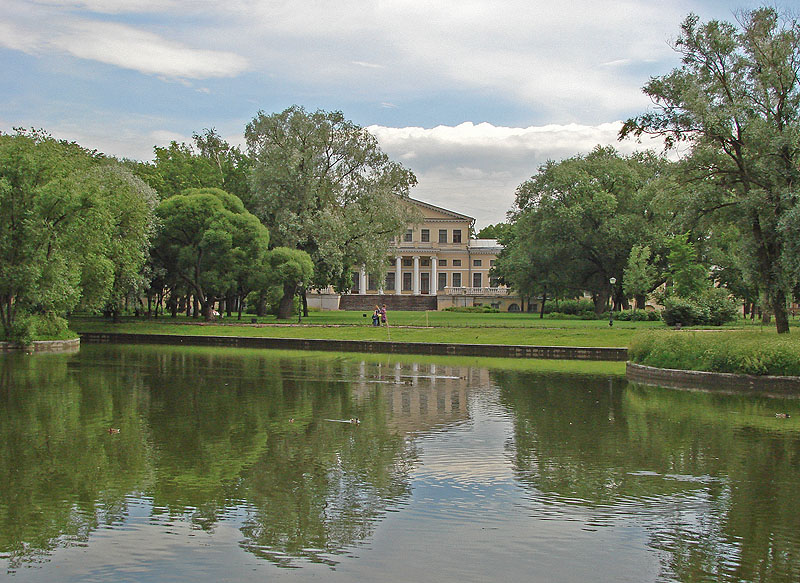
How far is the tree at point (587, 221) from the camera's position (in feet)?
180

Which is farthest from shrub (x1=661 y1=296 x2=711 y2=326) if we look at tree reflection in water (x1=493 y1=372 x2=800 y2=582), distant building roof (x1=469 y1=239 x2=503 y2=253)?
distant building roof (x1=469 y1=239 x2=503 y2=253)

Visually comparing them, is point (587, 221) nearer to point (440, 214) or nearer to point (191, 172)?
point (191, 172)

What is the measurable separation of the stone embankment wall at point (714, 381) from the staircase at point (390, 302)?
59.4 meters

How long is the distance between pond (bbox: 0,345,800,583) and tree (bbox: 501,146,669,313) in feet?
126

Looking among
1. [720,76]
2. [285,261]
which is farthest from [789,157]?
[285,261]

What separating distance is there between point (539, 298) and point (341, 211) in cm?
3262

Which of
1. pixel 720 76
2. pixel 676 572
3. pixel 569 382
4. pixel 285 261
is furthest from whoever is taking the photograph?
pixel 285 261

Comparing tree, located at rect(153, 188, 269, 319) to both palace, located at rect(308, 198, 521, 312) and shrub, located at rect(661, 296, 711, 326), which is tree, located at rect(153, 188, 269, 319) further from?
palace, located at rect(308, 198, 521, 312)

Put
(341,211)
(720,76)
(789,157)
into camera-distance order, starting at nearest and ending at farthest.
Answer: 1. (789,157)
2. (720,76)
3. (341,211)

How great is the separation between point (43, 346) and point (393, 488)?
27.7m

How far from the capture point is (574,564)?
651 centimetres

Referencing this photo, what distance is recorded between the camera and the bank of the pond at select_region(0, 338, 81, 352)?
3219cm

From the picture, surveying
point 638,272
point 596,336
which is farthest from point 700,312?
point 638,272

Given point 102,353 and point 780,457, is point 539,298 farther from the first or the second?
point 780,457
